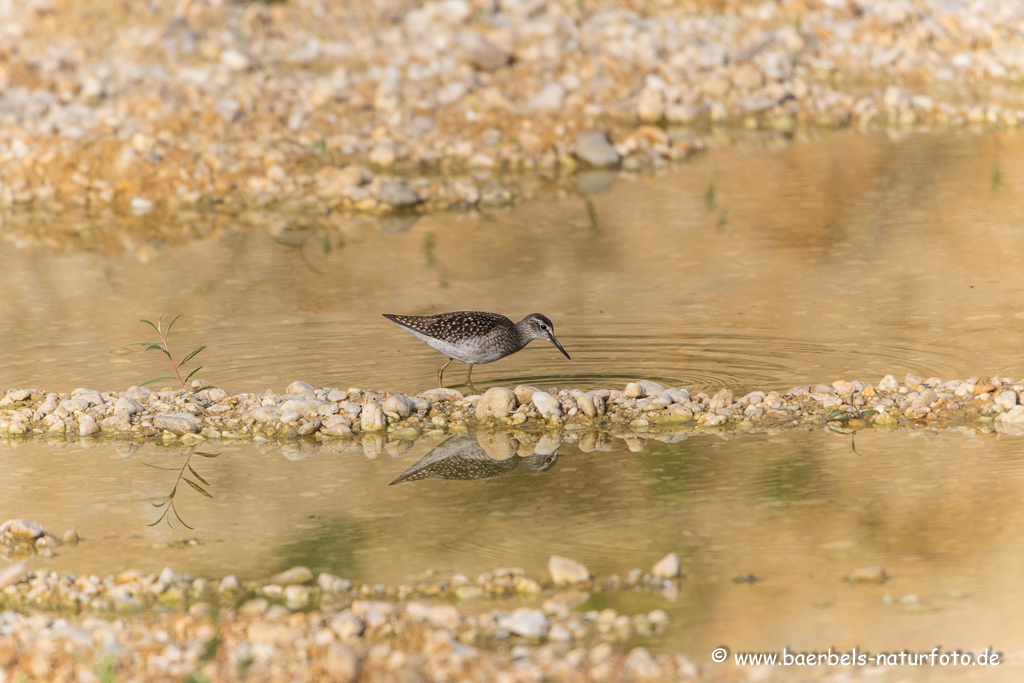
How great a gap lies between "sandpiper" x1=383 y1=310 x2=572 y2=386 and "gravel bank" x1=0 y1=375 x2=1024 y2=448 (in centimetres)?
41

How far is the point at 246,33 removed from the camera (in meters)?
17.4

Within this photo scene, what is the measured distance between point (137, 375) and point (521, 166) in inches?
287

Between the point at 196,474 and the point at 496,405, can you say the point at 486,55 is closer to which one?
the point at 496,405

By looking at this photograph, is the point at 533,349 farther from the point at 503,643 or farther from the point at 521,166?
the point at 521,166

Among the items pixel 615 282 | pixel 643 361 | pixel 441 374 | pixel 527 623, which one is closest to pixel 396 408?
pixel 441 374

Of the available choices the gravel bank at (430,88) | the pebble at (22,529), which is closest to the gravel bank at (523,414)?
the pebble at (22,529)

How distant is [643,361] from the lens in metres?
8.91

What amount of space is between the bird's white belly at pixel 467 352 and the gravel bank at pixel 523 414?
0.38 m

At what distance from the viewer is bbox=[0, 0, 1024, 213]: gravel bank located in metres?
14.9

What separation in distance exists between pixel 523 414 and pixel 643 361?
1249mm

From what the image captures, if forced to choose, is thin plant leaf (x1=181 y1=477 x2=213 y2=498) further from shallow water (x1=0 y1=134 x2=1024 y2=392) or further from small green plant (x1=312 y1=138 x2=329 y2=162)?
small green plant (x1=312 y1=138 x2=329 y2=162)

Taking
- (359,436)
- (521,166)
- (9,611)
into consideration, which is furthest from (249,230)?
(9,611)

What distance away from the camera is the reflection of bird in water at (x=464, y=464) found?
285 inches

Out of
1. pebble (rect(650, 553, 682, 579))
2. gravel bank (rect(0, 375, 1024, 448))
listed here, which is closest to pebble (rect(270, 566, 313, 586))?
pebble (rect(650, 553, 682, 579))
